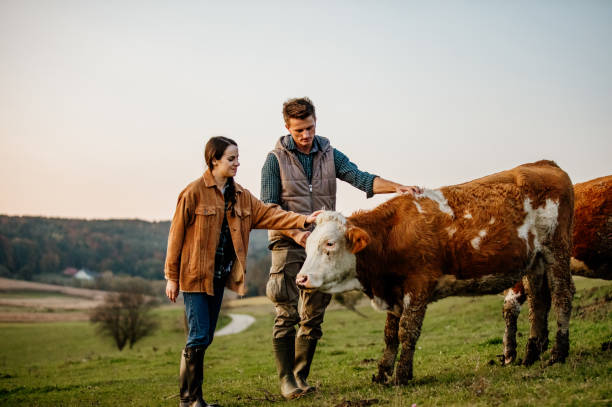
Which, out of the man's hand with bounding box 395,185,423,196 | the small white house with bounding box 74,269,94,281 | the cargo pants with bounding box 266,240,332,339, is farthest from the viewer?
the small white house with bounding box 74,269,94,281

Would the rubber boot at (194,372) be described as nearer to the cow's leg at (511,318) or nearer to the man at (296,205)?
the man at (296,205)

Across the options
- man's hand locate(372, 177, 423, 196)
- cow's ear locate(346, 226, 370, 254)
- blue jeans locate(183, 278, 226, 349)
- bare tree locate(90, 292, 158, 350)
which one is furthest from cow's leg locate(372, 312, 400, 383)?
bare tree locate(90, 292, 158, 350)

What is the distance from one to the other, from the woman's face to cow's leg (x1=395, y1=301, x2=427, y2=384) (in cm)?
276

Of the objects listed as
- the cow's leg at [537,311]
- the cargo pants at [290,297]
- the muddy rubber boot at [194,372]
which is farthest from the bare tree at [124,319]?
the cow's leg at [537,311]

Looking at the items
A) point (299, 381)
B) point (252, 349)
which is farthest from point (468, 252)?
point (252, 349)

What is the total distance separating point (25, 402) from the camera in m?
12.3

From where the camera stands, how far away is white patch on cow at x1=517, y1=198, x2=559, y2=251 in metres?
7.52

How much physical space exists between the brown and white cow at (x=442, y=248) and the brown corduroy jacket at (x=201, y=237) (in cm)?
81

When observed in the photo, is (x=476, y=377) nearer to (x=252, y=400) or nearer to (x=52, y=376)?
(x=252, y=400)

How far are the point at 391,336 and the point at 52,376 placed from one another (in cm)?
1975

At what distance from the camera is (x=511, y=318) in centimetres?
854

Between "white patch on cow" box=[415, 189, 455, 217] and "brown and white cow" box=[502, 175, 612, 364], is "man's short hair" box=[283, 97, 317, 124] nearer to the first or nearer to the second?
"white patch on cow" box=[415, 189, 455, 217]

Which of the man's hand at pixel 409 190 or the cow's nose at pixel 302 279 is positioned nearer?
the cow's nose at pixel 302 279

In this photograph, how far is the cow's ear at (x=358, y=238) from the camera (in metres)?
6.51
